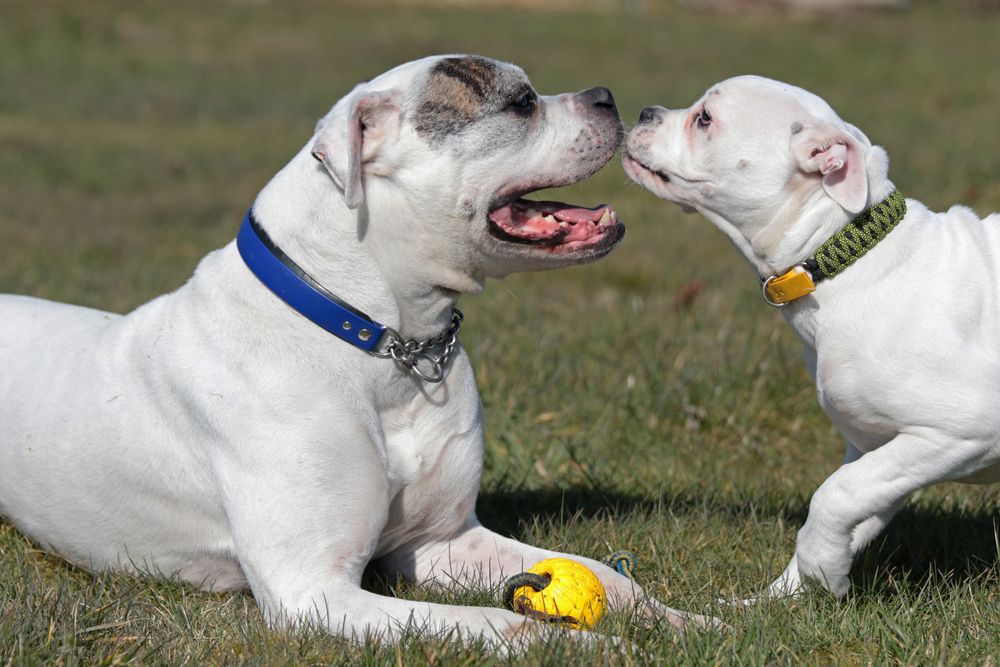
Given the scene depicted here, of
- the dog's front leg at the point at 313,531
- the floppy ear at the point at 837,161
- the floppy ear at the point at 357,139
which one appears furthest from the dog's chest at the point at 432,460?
the floppy ear at the point at 837,161

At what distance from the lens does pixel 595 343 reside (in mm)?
6480

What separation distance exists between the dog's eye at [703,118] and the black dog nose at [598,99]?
0.93ft

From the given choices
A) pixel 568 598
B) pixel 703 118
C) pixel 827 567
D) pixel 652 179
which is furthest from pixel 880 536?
pixel 703 118

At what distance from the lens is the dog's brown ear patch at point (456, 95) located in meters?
3.89

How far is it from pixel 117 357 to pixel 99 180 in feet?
28.9

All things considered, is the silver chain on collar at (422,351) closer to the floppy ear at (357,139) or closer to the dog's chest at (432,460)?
the dog's chest at (432,460)

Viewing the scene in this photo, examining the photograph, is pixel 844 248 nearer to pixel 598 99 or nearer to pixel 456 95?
A: pixel 598 99

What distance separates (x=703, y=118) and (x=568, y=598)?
5.55ft

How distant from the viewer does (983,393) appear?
3.59m

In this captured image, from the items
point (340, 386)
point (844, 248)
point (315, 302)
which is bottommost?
point (340, 386)

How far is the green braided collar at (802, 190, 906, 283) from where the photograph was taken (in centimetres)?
381

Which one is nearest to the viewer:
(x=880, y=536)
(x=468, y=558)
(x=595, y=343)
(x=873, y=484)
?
(x=873, y=484)

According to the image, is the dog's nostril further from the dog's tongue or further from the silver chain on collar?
the silver chain on collar

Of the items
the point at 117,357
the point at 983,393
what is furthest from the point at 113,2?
the point at 983,393
